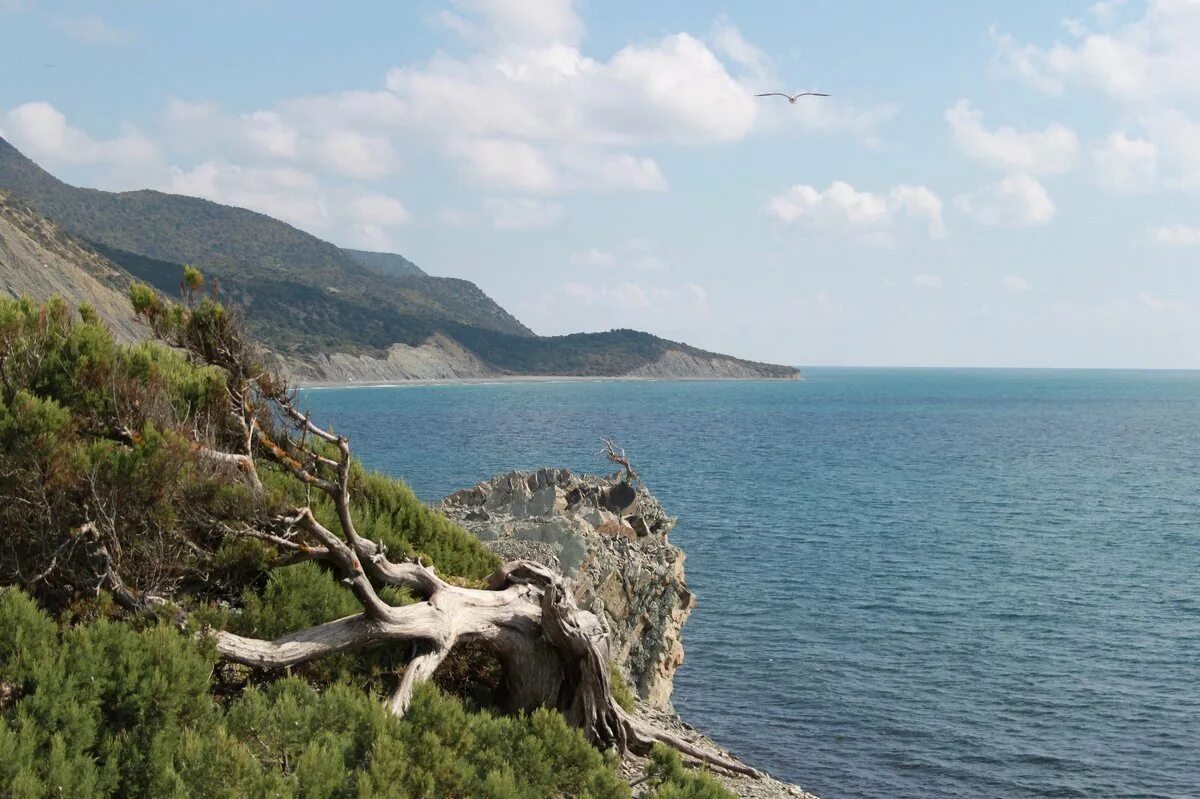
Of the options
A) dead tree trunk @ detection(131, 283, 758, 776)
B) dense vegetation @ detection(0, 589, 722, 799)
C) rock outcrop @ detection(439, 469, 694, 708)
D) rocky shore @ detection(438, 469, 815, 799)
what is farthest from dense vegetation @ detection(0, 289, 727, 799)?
Result: rock outcrop @ detection(439, 469, 694, 708)

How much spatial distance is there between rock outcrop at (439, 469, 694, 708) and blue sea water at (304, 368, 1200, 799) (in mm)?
2412

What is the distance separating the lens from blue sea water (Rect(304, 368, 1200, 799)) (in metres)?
22.9

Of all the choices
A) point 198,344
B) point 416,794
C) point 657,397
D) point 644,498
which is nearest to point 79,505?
point 198,344

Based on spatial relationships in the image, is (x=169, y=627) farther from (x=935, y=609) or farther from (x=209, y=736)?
(x=935, y=609)

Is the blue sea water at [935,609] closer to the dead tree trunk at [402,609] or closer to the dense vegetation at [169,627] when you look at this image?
the dead tree trunk at [402,609]

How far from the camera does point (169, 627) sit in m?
10.3

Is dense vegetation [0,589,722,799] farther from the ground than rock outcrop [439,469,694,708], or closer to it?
farther from the ground

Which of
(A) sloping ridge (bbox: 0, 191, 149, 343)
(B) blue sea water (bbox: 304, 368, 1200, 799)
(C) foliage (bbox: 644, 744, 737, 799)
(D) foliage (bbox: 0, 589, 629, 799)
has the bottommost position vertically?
(B) blue sea water (bbox: 304, 368, 1200, 799)

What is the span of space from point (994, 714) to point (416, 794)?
19.6 metres

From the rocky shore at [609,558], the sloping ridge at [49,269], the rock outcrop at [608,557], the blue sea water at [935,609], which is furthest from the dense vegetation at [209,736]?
the sloping ridge at [49,269]

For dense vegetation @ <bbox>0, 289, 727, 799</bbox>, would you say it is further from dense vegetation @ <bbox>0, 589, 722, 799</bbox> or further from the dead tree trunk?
the dead tree trunk

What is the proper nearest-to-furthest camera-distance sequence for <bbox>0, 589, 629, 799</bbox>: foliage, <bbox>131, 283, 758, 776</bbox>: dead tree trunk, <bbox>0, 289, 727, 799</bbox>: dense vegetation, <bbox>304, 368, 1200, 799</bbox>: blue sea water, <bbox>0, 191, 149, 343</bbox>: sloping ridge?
<bbox>0, 589, 629, 799</bbox>: foliage < <bbox>0, 289, 727, 799</bbox>: dense vegetation < <bbox>131, 283, 758, 776</bbox>: dead tree trunk < <bbox>304, 368, 1200, 799</bbox>: blue sea water < <bbox>0, 191, 149, 343</bbox>: sloping ridge

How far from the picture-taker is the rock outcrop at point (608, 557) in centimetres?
2255

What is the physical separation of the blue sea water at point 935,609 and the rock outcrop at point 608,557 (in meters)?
2.41
